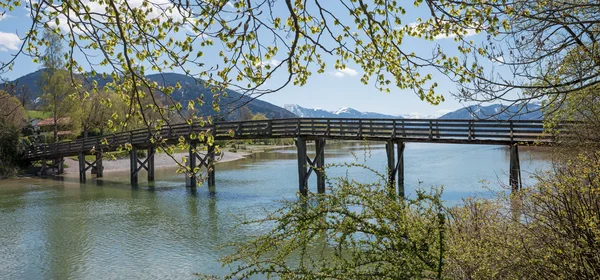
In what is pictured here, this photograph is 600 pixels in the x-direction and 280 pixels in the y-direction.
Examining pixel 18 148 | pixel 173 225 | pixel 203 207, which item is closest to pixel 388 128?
pixel 203 207

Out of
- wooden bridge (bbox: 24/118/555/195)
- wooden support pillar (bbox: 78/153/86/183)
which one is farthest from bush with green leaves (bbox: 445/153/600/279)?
wooden support pillar (bbox: 78/153/86/183)

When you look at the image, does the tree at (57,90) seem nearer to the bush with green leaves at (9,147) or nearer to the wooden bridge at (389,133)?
the bush with green leaves at (9,147)

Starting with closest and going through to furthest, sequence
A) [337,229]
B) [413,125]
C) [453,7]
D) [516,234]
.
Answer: [337,229]
[516,234]
[453,7]
[413,125]

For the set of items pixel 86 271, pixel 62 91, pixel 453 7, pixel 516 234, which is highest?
pixel 62 91

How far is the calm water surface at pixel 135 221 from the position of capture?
36.1 ft

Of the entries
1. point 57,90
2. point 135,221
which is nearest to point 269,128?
point 135,221

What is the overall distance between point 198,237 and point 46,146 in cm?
2701

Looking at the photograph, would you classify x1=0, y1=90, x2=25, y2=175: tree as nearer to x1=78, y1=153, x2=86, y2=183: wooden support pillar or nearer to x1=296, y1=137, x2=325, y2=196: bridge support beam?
x1=78, y1=153, x2=86, y2=183: wooden support pillar

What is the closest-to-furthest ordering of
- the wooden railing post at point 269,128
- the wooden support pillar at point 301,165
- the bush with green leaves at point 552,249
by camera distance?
1. the bush with green leaves at point 552,249
2. the wooden support pillar at point 301,165
3. the wooden railing post at point 269,128

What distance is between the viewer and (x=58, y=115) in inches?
1699

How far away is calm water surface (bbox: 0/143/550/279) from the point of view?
11.0 meters

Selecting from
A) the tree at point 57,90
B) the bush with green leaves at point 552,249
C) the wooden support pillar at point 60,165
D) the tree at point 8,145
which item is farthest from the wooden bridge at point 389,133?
the tree at point 57,90

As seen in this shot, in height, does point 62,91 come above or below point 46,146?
above

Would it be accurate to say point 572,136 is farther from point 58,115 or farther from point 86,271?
point 58,115
